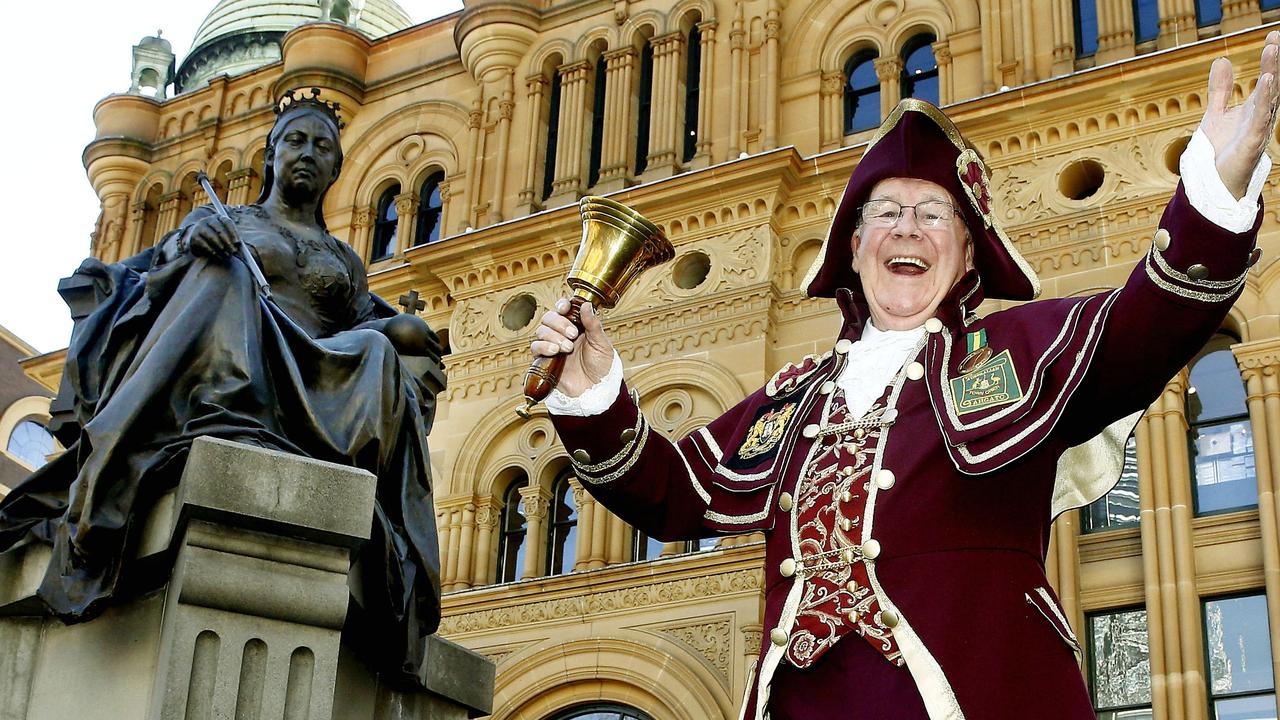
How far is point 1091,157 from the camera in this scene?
1703 cm

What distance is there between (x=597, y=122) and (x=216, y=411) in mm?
16563

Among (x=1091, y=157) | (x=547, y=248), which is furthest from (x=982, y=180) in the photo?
(x=547, y=248)

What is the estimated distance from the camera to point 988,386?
418cm

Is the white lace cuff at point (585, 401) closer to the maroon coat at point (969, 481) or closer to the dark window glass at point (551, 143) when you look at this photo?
the maroon coat at point (969, 481)

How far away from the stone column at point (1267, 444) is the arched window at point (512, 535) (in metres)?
7.41

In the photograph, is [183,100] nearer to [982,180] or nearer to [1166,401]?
[1166,401]

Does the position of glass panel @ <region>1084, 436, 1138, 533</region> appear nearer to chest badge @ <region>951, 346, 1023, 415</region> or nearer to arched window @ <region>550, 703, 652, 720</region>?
arched window @ <region>550, 703, 652, 720</region>

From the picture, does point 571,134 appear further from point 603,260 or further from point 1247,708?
point 603,260

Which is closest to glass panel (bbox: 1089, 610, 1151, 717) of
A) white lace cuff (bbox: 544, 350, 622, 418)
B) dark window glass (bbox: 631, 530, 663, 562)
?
dark window glass (bbox: 631, 530, 663, 562)

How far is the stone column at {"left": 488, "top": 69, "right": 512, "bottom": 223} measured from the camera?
21016 millimetres

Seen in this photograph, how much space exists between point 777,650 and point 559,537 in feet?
47.4

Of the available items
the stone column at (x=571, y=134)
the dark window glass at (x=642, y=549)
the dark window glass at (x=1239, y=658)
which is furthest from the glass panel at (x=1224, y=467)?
the stone column at (x=571, y=134)

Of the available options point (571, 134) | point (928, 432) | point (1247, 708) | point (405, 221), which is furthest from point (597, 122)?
point (928, 432)

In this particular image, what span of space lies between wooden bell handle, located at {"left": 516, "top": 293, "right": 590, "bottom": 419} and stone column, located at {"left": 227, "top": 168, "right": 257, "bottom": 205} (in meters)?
20.0
